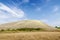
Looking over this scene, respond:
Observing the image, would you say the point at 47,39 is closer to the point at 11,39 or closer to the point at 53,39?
the point at 53,39

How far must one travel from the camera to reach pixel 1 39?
22.3 metres

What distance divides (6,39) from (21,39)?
2.91 m

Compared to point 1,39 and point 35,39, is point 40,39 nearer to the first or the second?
Result: point 35,39

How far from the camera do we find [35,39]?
73.8ft

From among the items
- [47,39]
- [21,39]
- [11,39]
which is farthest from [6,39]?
[47,39]

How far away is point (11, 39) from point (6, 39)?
3.19 ft

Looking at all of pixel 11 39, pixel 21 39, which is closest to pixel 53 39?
pixel 21 39

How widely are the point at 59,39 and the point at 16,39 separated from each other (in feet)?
27.6

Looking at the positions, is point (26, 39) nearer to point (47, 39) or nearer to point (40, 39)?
point (40, 39)

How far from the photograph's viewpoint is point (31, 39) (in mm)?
22453

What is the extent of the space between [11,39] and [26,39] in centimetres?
291

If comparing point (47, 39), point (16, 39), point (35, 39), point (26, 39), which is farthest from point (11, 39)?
point (47, 39)

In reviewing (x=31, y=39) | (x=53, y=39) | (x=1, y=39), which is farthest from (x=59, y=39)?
(x=1, y=39)

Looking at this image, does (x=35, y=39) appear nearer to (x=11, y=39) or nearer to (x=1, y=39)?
(x=11, y=39)
